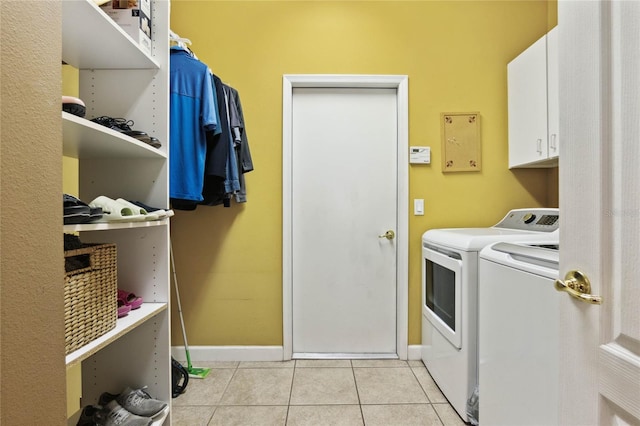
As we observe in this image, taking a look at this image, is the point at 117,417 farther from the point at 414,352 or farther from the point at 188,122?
the point at 414,352

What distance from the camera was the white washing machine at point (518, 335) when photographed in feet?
2.94

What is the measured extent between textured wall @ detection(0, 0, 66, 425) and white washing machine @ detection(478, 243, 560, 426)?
4.12 feet

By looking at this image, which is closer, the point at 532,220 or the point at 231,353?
the point at 532,220

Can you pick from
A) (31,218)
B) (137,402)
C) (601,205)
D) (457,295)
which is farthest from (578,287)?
(137,402)

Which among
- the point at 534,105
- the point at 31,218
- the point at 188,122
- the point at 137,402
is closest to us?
the point at 31,218

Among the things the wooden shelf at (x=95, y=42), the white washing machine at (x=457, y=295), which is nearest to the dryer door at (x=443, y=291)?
the white washing machine at (x=457, y=295)

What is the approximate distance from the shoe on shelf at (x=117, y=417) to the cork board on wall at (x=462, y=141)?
2.24m

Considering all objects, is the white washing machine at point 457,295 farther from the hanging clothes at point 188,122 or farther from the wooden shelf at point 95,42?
the wooden shelf at point 95,42

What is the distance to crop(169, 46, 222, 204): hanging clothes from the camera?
1.59 metres

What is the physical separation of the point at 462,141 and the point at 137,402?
7.96 feet

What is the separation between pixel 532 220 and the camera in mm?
1778

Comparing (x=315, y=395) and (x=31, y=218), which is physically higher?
(x=31, y=218)

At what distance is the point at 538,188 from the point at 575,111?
1.87 m

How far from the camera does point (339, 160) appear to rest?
7.25 feet
